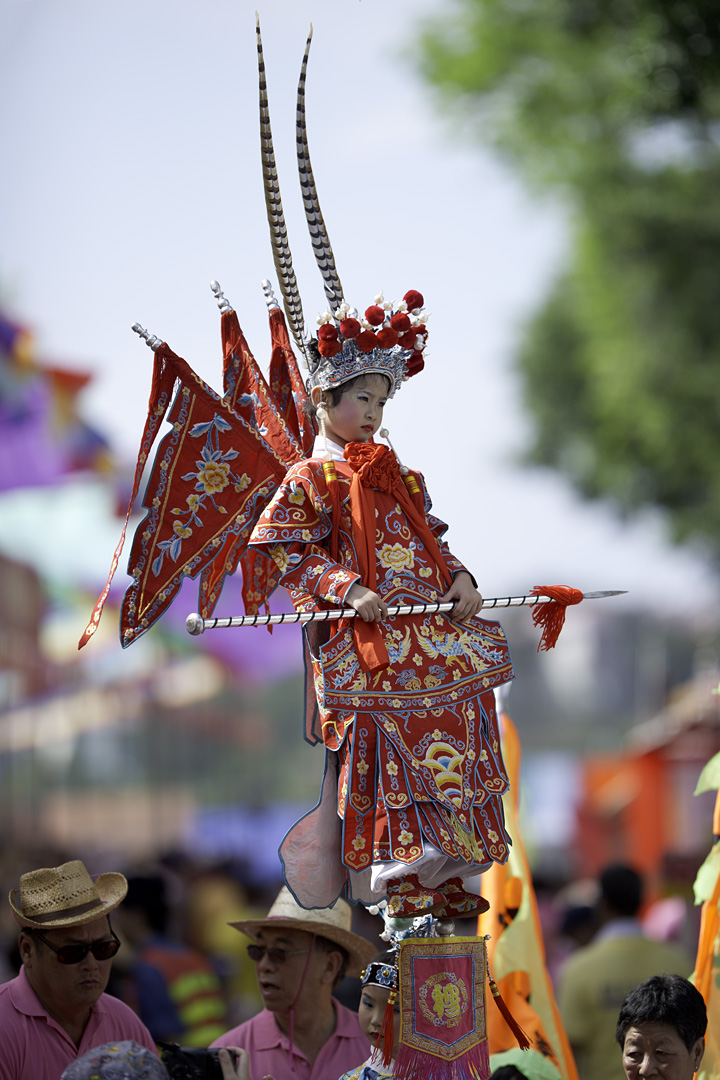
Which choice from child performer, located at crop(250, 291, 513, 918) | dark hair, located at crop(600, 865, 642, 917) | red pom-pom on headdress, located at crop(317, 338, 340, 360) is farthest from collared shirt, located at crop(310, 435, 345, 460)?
dark hair, located at crop(600, 865, 642, 917)

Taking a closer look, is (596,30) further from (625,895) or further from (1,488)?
(625,895)

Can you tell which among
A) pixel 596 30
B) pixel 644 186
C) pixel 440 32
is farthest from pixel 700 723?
pixel 440 32

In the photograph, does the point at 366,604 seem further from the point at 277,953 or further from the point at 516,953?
the point at 516,953

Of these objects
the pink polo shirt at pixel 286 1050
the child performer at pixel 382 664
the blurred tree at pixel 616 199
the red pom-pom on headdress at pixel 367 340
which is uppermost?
the blurred tree at pixel 616 199

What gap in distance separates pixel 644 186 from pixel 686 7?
486cm

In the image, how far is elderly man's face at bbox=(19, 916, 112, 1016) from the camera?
3809mm

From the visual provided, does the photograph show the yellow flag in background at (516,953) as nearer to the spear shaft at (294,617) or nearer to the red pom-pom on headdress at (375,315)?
the spear shaft at (294,617)

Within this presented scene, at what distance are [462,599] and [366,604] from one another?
13.9 inches

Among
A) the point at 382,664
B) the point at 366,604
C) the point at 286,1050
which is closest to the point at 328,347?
the point at 366,604

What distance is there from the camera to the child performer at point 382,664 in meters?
3.69

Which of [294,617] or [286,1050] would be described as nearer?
[294,617]

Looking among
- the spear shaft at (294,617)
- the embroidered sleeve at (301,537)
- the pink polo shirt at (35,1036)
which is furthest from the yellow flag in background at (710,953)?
the pink polo shirt at (35,1036)

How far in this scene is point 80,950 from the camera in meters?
3.82

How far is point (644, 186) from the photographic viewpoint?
15.7 metres
